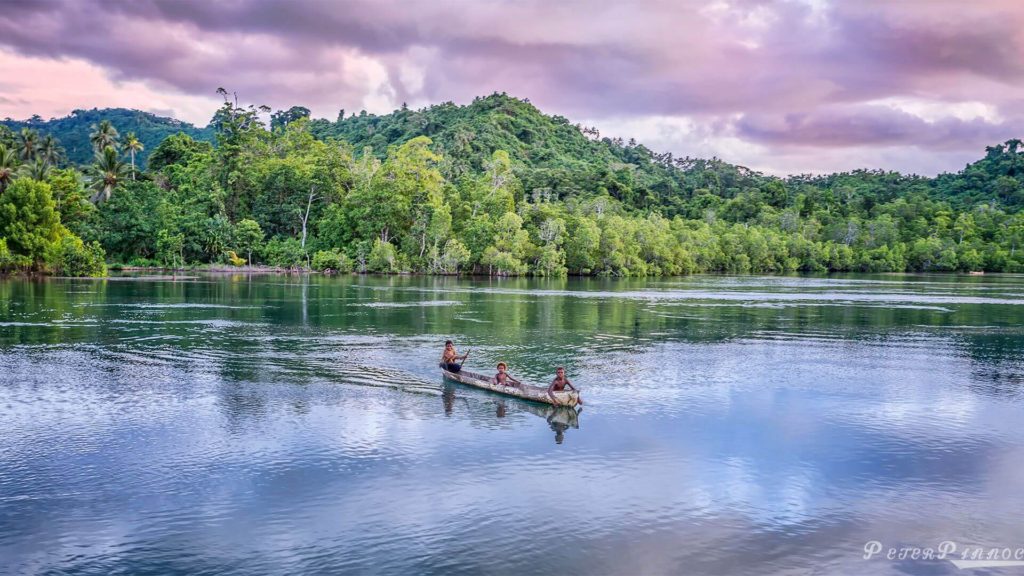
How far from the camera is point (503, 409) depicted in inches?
1049

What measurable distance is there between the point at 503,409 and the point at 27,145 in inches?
5164

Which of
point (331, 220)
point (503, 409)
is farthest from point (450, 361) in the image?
point (331, 220)

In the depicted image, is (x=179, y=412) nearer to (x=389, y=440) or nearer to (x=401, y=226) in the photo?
(x=389, y=440)

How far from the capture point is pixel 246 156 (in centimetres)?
13138

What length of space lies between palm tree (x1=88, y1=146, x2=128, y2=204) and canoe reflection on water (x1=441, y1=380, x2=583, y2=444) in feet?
357

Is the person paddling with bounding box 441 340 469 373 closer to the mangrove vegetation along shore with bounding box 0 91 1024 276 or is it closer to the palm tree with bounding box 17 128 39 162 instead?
the mangrove vegetation along shore with bounding box 0 91 1024 276

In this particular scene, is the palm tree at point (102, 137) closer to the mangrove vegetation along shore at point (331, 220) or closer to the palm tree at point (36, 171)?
the mangrove vegetation along shore at point (331, 220)

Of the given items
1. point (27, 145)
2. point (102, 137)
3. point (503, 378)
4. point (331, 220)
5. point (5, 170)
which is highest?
point (102, 137)

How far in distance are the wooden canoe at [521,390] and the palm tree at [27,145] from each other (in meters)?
125

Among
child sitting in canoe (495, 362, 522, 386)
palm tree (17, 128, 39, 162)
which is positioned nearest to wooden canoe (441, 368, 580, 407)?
child sitting in canoe (495, 362, 522, 386)

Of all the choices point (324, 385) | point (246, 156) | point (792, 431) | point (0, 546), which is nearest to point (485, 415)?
point (324, 385)

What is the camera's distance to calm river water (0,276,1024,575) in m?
15.2

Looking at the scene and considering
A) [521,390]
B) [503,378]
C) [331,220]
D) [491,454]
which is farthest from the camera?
[331,220]

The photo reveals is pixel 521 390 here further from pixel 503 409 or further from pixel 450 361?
pixel 450 361
